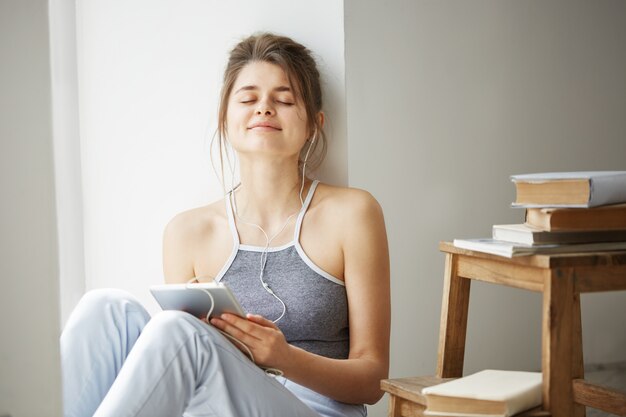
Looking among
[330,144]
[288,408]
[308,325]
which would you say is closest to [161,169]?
[330,144]

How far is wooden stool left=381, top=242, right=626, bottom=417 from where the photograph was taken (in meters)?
1.39

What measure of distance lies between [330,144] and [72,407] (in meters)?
0.86

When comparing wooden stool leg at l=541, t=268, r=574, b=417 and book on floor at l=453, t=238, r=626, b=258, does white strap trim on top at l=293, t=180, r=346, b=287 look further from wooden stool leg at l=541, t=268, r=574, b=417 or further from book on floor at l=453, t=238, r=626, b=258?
wooden stool leg at l=541, t=268, r=574, b=417

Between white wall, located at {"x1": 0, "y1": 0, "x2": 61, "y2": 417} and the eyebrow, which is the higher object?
the eyebrow

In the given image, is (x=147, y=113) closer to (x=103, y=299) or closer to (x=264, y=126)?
(x=264, y=126)

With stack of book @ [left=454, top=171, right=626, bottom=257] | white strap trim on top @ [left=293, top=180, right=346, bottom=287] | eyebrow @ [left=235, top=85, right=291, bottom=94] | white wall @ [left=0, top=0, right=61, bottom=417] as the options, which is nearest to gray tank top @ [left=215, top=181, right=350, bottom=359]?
white strap trim on top @ [left=293, top=180, right=346, bottom=287]

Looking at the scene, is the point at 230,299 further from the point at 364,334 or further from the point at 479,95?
the point at 479,95

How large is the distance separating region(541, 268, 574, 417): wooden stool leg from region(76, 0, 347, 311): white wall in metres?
0.78

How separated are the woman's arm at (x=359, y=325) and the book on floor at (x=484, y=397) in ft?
1.02

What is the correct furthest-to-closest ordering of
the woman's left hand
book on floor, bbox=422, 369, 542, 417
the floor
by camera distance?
the floor
the woman's left hand
book on floor, bbox=422, 369, 542, 417

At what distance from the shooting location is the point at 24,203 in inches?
38.8

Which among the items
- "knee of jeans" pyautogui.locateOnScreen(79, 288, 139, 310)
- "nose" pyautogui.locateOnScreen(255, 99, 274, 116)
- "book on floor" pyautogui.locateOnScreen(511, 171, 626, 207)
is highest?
"nose" pyautogui.locateOnScreen(255, 99, 274, 116)

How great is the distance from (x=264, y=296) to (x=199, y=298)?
0.31 m

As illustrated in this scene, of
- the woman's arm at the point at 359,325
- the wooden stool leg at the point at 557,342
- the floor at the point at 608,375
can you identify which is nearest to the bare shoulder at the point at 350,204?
the woman's arm at the point at 359,325
